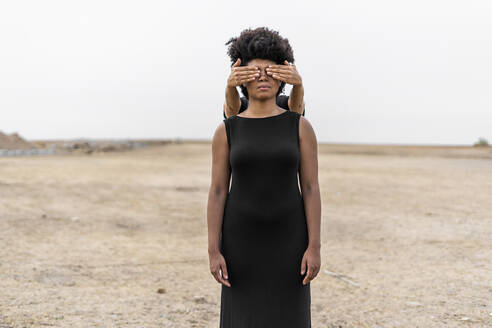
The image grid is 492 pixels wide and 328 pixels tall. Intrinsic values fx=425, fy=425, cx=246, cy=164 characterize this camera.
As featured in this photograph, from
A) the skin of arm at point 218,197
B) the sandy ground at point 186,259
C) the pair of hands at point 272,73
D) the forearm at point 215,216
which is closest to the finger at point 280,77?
the pair of hands at point 272,73

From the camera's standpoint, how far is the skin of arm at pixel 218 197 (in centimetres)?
230

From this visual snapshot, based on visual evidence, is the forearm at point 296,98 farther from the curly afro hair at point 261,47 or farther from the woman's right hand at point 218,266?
the woman's right hand at point 218,266

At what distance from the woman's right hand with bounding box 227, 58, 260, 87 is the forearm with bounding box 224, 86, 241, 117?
111 millimetres

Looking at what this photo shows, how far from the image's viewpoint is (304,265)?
2.27m

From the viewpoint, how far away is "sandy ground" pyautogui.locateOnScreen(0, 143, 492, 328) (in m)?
4.18

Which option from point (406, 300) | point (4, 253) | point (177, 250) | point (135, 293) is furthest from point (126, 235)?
point (406, 300)

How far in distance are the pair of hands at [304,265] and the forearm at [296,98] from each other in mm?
811

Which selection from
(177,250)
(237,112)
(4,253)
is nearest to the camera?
(237,112)

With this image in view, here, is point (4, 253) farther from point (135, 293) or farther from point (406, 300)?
point (406, 300)

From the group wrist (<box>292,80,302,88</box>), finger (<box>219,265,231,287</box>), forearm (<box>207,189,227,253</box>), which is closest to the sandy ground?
finger (<box>219,265,231,287</box>)

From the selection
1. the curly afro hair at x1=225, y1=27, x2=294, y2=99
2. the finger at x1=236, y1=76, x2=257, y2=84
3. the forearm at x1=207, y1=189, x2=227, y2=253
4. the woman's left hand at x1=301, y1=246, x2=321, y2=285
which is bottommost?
the woman's left hand at x1=301, y1=246, x2=321, y2=285

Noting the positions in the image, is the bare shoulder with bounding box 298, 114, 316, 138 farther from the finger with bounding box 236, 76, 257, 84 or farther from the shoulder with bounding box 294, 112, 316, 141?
the finger with bounding box 236, 76, 257, 84

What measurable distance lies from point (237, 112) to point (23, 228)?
19.4 feet

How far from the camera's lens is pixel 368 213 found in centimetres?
927
